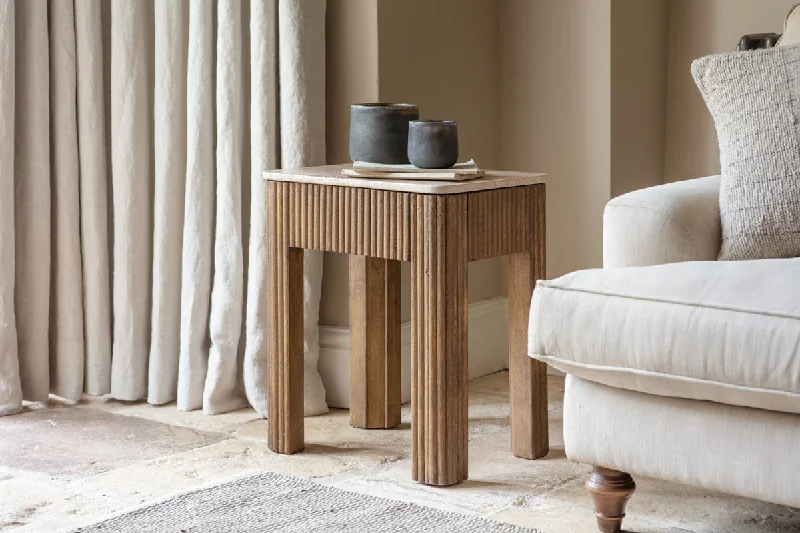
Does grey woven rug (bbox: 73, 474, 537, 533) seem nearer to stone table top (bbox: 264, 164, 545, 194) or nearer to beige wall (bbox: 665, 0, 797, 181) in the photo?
stone table top (bbox: 264, 164, 545, 194)

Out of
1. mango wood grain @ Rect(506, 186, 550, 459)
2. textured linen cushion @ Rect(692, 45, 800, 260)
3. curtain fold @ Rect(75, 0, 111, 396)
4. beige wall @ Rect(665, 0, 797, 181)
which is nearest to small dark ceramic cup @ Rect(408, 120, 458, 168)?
mango wood grain @ Rect(506, 186, 550, 459)

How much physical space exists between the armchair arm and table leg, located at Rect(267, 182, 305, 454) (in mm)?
630

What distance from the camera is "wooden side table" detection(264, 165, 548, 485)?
74.0 inches

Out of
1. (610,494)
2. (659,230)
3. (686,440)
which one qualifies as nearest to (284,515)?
(610,494)

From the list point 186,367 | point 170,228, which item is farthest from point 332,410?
point 170,228

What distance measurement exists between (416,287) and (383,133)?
311 mm

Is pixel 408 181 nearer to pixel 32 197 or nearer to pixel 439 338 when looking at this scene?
pixel 439 338

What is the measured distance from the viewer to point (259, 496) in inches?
73.4

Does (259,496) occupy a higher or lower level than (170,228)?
lower

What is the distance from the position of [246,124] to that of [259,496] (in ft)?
2.97

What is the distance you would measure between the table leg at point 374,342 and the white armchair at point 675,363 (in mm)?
648

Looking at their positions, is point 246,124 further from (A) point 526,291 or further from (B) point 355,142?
(A) point 526,291

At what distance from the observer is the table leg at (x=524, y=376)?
2.08 metres

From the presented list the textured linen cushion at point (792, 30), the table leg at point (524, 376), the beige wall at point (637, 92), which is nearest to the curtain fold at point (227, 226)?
the table leg at point (524, 376)
